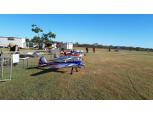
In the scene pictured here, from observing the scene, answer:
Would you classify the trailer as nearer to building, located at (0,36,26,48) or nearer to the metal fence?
building, located at (0,36,26,48)

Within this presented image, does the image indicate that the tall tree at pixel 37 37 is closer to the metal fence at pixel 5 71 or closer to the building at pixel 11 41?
the building at pixel 11 41

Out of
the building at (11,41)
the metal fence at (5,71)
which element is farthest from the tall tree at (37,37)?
the metal fence at (5,71)

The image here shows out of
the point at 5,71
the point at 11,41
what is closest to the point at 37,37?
the point at 11,41

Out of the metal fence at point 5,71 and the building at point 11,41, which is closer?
the metal fence at point 5,71

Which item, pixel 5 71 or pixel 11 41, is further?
pixel 11 41

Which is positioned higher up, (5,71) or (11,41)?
(11,41)

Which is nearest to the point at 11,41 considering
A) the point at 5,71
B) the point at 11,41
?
the point at 11,41

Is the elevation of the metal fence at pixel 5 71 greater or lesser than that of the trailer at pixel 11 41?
lesser

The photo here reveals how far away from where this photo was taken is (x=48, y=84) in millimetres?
11281

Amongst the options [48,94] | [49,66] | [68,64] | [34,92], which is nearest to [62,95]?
[48,94]

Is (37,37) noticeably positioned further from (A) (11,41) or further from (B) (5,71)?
(B) (5,71)

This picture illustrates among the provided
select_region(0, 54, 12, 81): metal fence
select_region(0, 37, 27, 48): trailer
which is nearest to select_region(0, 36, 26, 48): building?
select_region(0, 37, 27, 48): trailer

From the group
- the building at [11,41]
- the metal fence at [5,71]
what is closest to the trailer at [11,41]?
the building at [11,41]

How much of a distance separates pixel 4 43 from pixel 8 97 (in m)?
64.8
